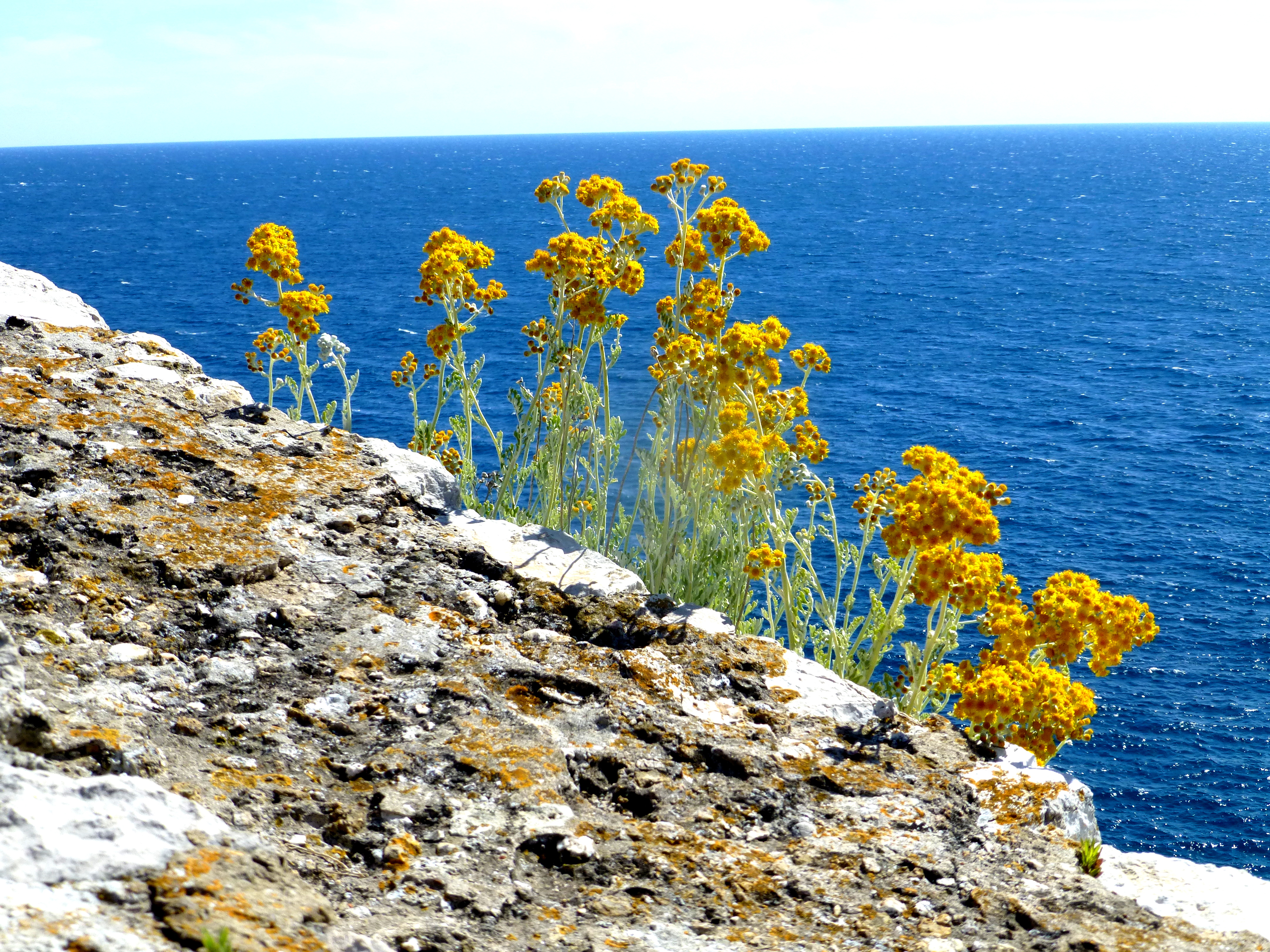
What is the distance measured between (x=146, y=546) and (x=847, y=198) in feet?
523

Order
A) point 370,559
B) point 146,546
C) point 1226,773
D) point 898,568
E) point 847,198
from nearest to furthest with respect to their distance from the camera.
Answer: point 146,546 < point 370,559 < point 898,568 < point 1226,773 < point 847,198

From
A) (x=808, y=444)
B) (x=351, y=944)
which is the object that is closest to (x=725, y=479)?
(x=808, y=444)

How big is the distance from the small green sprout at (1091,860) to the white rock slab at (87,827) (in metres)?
2.80

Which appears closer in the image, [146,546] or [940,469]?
[146,546]

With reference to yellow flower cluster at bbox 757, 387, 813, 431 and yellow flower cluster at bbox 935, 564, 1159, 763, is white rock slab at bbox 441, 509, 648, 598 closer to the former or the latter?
yellow flower cluster at bbox 935, 564, 1159, 763

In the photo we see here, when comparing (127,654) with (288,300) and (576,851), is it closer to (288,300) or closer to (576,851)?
(576,851)

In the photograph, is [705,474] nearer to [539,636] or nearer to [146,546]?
[539,636]

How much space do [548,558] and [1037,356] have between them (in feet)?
199

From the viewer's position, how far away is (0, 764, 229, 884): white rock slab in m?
2.47

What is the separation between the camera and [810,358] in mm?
7391

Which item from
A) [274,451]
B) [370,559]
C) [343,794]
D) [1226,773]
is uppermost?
[274,451]

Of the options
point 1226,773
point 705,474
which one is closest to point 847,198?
point 1226,773

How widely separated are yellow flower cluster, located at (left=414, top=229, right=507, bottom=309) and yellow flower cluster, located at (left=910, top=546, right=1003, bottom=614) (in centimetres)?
371

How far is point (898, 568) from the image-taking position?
6.11 meters
